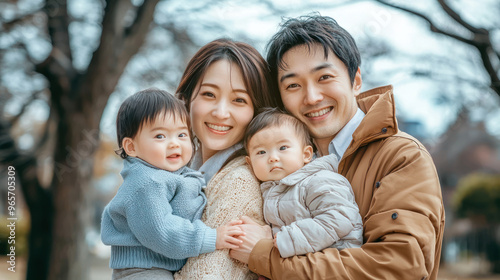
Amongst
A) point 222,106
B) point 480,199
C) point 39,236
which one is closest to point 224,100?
point 222,106

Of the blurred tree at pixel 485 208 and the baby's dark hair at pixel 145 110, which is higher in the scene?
the baby's dark hair at pixel 145 110

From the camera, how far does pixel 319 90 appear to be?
2.74 meters

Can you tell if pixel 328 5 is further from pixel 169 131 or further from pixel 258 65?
pixel 169 131

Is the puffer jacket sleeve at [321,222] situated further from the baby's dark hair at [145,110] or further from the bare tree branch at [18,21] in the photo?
the bare tree branch at [18,21]

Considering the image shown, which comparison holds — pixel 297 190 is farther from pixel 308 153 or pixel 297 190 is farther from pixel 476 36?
pixel 476 36

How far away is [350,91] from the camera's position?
2795 mm

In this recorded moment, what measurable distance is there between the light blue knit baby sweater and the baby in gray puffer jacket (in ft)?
1.09

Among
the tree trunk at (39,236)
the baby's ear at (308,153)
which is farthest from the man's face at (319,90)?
the tree trunk at (39,236)

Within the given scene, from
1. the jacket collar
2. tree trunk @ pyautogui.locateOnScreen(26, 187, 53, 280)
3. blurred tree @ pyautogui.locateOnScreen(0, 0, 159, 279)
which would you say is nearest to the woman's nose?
the jacket collar

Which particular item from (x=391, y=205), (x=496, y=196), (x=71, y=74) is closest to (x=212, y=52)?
(x=391, y=205)

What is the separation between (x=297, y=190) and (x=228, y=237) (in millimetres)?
393

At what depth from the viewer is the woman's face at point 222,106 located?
2.77 meters

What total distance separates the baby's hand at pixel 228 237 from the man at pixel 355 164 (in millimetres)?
49

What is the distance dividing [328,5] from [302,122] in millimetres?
3676
